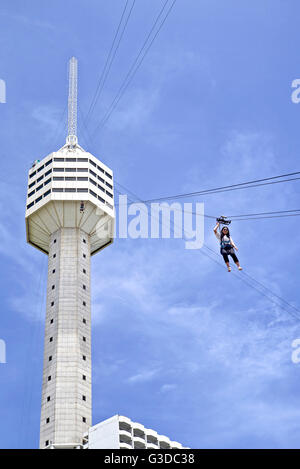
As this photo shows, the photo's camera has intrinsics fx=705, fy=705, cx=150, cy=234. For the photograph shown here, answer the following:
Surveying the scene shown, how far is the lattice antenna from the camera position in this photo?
123m

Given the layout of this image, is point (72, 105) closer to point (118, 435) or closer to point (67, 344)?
point (67, 344)

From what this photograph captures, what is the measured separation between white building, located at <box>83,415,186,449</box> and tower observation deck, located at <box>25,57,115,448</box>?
11.0 feet

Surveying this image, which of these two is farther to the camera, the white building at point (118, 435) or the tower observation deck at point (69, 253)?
the tower observation deck at point (69, 253)

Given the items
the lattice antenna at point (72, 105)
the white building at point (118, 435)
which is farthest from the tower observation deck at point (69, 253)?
the white building at point (118, 435)

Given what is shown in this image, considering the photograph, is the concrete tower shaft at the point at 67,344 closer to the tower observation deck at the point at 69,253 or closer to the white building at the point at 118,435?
the tower observation deck at the point at 69,253

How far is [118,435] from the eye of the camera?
82.8 m

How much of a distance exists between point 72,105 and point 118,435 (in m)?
63.8

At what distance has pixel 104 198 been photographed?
113812 millimetres

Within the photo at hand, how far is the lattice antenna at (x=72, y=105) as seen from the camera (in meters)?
123

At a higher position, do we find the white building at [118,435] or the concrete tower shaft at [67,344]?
the concrete tower shaft at [67,344]

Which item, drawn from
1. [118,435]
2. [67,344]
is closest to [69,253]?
[67,344]

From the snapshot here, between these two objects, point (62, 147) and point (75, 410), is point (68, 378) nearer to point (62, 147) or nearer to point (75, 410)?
point (75, 410)

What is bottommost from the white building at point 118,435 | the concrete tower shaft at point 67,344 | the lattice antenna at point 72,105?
the white building at point 118,435
